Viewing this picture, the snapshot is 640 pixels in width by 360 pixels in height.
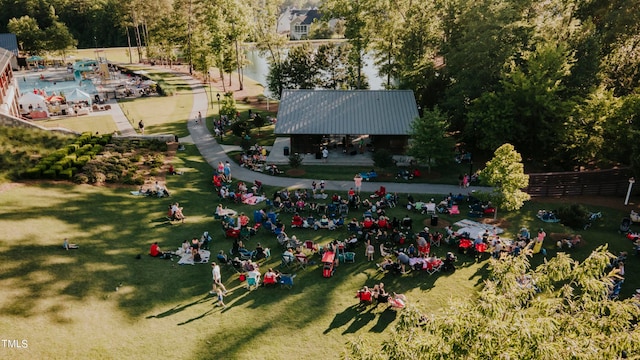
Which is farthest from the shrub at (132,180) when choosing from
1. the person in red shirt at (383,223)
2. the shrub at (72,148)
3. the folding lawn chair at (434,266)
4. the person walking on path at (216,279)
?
the folding lawn chair at (434,266)

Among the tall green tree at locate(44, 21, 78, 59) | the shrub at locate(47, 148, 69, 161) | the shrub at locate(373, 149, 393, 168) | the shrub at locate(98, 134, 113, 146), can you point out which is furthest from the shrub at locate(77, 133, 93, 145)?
the tall green tree at locate(44, 21, 78, 59)

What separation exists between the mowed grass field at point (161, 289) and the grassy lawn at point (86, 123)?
18693 millimetres

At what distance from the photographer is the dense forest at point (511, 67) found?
31.9 meters

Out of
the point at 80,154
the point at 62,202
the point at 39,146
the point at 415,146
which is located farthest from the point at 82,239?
the point at 415,146

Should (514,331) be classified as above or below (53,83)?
below

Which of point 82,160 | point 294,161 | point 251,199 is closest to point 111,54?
point 82,160

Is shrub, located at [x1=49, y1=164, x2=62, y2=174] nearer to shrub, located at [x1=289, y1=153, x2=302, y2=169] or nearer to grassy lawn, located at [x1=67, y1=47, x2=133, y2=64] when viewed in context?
shrub, located at [x1=289, y1=153, x2=302, y2=169]

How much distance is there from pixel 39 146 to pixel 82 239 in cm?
1539

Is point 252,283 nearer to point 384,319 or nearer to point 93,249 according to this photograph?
point 384,319

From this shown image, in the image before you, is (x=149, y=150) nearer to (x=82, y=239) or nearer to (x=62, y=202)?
(x=62, y=202)

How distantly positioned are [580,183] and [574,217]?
6315mm

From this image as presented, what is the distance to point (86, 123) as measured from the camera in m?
46.9

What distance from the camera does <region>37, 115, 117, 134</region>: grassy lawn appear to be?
4478 cm

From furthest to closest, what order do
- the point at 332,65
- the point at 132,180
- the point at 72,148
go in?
the point at 332,65
the point at 72,148
the point at 132,180
